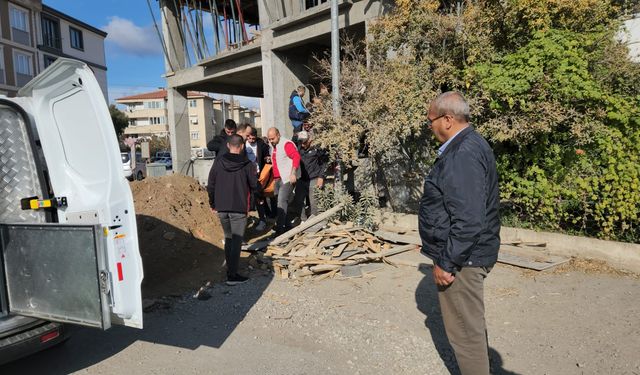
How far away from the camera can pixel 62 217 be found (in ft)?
11.8

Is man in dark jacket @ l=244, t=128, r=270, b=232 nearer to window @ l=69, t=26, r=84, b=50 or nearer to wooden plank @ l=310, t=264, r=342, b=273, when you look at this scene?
wooden plank @ l=310, t=264, r=342, b=273

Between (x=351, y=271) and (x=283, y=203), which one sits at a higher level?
(x=283, y=203)

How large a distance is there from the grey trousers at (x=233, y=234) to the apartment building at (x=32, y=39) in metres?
31.3

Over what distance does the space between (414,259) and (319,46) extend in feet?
27.0

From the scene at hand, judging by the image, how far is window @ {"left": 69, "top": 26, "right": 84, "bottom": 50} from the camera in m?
48.2

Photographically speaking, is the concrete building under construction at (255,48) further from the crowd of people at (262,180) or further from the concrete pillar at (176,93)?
the crowd of people at (262,180)

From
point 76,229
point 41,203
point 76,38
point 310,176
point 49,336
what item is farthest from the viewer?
point 76,38

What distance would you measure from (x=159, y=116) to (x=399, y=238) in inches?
3147

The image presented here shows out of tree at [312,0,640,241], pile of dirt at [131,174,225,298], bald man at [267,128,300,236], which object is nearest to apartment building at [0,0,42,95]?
pile of dirt at [131,174,225,298]

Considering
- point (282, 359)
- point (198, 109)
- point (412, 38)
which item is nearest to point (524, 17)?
point (412, 38)

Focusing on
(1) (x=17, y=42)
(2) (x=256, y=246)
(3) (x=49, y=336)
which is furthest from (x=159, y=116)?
(3) (x=49, y=336)

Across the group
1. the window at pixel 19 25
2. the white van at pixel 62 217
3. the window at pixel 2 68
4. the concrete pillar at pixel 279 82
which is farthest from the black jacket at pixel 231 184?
the window at pixel 19 25

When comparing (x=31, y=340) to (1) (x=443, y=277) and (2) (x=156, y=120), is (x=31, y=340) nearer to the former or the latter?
(1) (x=443, y=277)

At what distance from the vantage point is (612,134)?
207 inches
